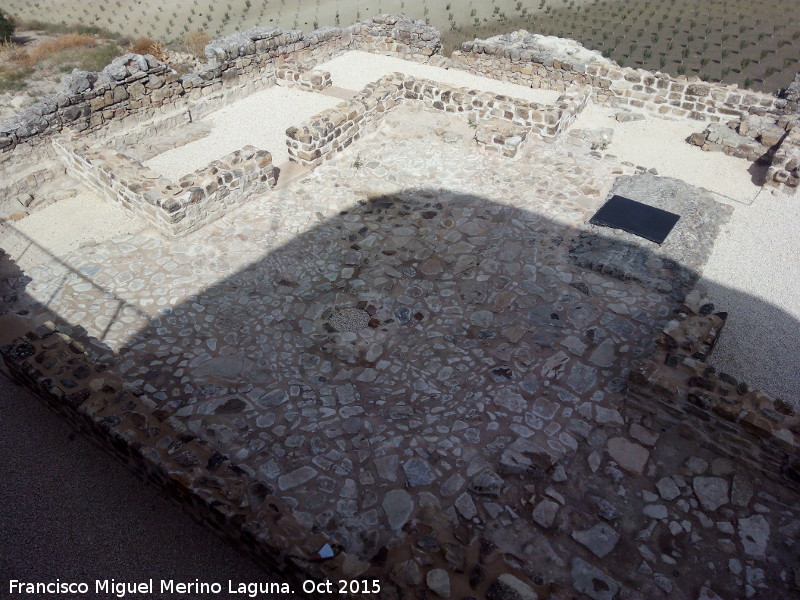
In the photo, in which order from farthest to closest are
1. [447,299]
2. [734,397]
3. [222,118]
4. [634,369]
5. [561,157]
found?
1. [222,118]
2. [561,157]
3. [447,299]
4. [634,369]
5. [734,397]

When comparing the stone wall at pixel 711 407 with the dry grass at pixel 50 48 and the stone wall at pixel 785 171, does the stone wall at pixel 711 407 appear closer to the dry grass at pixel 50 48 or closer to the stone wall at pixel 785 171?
the stone wall at pixel 785 171

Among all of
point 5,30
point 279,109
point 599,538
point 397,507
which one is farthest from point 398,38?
point 5,30

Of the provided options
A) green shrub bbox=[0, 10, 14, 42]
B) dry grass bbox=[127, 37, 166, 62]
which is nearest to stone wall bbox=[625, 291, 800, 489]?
dry grass bbox=[127, 37, 166, 62]

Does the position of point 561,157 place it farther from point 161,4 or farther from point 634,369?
point 161,4

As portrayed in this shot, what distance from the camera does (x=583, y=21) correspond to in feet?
73.1

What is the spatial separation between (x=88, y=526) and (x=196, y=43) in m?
18.2

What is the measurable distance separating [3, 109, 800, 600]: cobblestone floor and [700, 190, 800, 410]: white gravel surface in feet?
1.62

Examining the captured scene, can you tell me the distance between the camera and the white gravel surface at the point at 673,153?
27.6 feet

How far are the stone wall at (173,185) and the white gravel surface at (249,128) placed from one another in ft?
3.12

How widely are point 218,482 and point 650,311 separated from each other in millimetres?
4620

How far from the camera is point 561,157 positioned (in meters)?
8.79

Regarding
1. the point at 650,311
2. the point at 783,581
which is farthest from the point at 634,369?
the point at 783,581

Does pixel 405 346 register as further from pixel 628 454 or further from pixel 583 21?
pixel 583 21

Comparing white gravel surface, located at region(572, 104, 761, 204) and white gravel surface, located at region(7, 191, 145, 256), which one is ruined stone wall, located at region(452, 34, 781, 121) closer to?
white gravel surface, located at region(572, 104, 761, 204)
